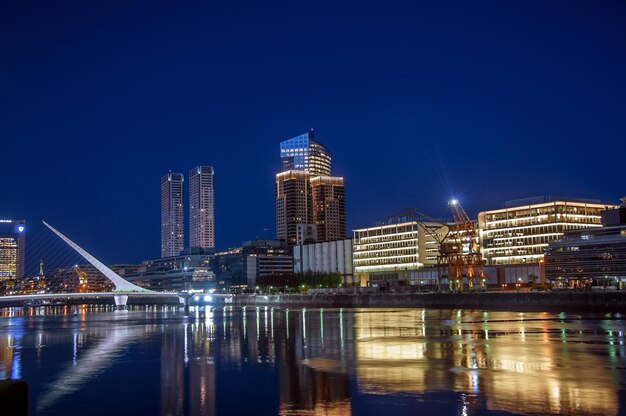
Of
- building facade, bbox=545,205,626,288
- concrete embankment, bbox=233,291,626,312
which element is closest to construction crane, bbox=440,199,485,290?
building facade, bbox=545,205,626,288

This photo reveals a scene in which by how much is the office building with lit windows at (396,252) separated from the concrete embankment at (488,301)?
41640 mm

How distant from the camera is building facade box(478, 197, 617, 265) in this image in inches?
5920

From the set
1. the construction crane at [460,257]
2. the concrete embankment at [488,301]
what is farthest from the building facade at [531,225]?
the concrete embankment at [488,301]

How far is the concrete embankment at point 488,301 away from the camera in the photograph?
78.8 m

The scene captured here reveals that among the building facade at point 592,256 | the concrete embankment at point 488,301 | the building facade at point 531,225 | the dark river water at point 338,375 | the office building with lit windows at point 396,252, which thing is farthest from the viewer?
→ the office building with lit windows at point 396,252

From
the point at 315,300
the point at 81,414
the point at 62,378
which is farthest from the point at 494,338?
the point at 315,300

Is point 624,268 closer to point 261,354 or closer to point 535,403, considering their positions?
point 261,354

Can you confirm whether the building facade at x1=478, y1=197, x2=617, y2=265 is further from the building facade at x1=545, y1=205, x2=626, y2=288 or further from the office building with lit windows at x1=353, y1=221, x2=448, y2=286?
the office building with lit windows at x1=353, y1=221, x2=448, y2=286

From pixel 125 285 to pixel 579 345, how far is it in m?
125

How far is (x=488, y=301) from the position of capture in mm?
98500

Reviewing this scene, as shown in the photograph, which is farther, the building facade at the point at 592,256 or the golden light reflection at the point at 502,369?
the building facade at the point at 592,256

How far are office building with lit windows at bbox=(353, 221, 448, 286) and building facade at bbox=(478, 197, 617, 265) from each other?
17.7m

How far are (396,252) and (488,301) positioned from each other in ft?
291

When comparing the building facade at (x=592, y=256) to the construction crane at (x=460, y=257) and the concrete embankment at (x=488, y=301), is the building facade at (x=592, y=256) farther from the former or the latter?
the concrete embankment at (x=488, y=301)
